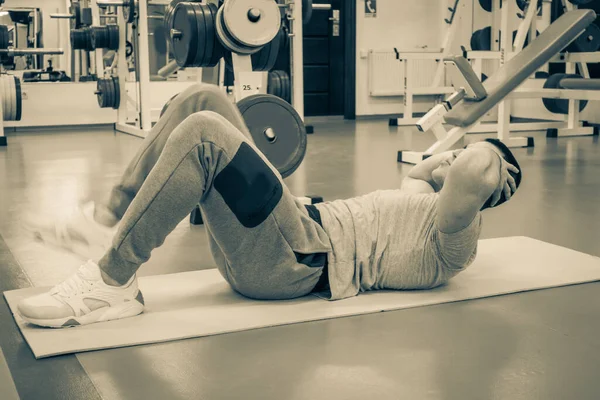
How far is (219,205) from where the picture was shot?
153 centimetres

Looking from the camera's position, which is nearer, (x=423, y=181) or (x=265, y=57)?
(x=423, y=181)

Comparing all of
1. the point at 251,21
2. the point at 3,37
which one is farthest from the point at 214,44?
the point at 3,37

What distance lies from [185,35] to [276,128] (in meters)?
0.79

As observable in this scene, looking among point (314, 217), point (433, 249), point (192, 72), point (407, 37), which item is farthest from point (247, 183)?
point (407, 37)

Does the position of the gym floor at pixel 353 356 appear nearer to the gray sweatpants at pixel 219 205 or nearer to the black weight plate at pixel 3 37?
the gray sweatpants at pixel 219 205

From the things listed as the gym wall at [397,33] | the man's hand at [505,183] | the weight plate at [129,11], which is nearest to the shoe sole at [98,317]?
the man's hand at [505,183]

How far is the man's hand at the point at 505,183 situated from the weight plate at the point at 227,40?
205cm

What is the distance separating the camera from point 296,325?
161 cm

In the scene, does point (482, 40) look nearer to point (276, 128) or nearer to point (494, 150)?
point (276, 128)

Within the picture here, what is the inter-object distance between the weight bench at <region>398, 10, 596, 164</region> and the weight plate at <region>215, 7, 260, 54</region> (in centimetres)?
141

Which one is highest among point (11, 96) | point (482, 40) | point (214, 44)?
point (482, 40)

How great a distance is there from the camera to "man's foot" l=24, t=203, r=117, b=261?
1688 millimetres

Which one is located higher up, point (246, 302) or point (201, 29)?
point (201, 29)

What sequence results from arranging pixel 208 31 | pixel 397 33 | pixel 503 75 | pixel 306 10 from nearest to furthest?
pixel 208 31 → pixel 503 75 → pixel 306 10 → pixel 397 33
